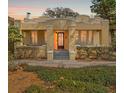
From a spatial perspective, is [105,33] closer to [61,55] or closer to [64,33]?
[64,33]

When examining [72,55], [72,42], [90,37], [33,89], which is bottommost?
[33,89]

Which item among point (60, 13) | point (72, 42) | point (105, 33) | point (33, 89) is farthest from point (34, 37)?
point (33, 89)

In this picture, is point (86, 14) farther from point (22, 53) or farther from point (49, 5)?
point (22, 53)

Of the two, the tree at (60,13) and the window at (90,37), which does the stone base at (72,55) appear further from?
the tree at (60,13)

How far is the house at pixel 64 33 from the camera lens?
314 inches

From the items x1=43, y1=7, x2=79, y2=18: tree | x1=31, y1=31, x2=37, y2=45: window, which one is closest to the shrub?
x1=43, y1=7, x2=79, y2=18: tree

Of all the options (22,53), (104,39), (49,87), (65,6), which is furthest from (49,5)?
(49,87)

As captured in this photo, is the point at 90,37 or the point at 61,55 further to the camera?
the point at 90,37

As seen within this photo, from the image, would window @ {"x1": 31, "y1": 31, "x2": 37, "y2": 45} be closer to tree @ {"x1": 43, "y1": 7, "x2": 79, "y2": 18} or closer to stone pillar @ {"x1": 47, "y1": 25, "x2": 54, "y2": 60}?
stone pillar @ {"x1": 47, "y1": 25, "x2": 54, "y2": 60}

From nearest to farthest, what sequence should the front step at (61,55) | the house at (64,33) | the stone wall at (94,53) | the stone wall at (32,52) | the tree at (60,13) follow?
the stone wall at (32,52) < the stone wall at (94,53) < the front step at (61,55) < the tree at (60,13) < the house at (64,33)

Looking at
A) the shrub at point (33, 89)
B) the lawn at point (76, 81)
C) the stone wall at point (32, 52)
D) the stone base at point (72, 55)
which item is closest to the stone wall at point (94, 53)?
the stone base at point (72, 55)

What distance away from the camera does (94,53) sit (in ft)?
24.7

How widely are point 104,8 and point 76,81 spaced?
4158 mm

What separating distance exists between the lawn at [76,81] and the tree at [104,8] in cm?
287
